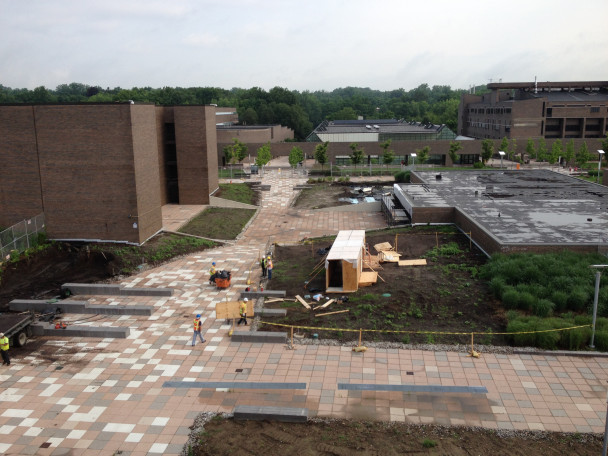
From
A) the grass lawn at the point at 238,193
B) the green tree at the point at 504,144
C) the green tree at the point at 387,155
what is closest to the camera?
the grass lawn at the point at 238,193

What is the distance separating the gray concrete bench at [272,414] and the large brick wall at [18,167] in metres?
21.9

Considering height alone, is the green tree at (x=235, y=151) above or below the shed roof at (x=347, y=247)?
above

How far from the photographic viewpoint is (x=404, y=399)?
14992mm

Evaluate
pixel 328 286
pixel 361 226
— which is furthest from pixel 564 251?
pixel 361 226

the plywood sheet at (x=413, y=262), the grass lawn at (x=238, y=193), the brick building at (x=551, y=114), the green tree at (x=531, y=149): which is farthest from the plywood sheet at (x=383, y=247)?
the brick building at (x=551, y=114)

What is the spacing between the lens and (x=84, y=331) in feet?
65.6

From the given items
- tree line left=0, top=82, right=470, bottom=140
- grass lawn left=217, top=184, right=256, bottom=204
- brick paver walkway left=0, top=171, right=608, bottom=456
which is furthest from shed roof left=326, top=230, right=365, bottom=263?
tree line left=0, top=82, right=470, bottom=140

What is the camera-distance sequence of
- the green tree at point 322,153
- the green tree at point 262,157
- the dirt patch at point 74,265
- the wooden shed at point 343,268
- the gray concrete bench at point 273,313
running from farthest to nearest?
1. the green tree at point 262,157
2. the green tree at point 322,153
3. the dirt patch at point 74,265
4. the wooden shed at point 343,268
5. the gray concrete bench at point 273,313

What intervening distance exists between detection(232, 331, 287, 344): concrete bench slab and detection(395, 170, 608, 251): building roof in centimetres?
1277

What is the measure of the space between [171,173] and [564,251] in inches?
1298

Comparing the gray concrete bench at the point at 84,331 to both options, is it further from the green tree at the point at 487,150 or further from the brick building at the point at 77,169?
the green tree at the point at 487,150

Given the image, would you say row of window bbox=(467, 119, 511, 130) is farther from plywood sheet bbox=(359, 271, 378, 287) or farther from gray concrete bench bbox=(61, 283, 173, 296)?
gray concrete bench bbox=(61, 283, 173, 296)

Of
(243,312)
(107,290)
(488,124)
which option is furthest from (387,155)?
(243,312)

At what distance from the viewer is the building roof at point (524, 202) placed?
26922 millimetres
